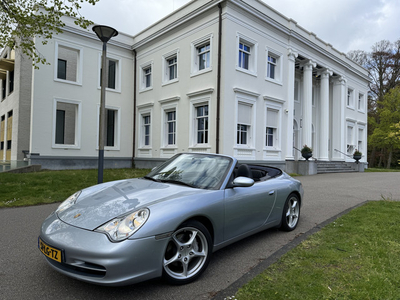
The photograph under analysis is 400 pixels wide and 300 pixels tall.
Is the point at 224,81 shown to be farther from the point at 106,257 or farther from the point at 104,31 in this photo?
the point at 106,257

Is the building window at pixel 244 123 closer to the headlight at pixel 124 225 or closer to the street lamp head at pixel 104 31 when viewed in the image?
the street lamp head at pixel 104 31

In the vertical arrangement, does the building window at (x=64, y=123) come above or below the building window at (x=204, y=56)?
below

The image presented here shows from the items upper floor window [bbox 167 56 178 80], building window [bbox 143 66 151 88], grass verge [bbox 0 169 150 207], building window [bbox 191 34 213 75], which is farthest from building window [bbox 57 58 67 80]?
grass verge [bbox 0 169 150 207]

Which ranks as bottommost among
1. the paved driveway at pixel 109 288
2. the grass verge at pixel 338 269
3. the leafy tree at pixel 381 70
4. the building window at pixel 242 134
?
the paved driveway at pixel 109 288

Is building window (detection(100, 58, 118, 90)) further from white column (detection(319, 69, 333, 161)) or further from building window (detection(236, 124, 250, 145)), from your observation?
white column (detection(319, 69, 333, 161))

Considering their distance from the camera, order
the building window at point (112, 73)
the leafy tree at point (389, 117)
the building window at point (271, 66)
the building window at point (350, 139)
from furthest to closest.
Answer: the leafy tree at point (389, 117) < the building window at point (350, 139) < the building window at point (112, 73) < the building window at point (271, 66)

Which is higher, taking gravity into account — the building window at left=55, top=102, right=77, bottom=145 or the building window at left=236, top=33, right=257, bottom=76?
the building window at left=236, top=33, right=257, bottom=76

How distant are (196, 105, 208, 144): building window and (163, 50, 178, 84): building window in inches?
122

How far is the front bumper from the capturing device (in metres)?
2.34

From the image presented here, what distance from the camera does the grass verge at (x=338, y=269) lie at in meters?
2.58

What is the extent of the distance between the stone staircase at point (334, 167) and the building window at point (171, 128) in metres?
9.64

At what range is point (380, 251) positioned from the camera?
11.8ft

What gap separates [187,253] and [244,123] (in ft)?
42.6

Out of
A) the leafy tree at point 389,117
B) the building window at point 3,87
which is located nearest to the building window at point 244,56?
the building window at point 3,87
